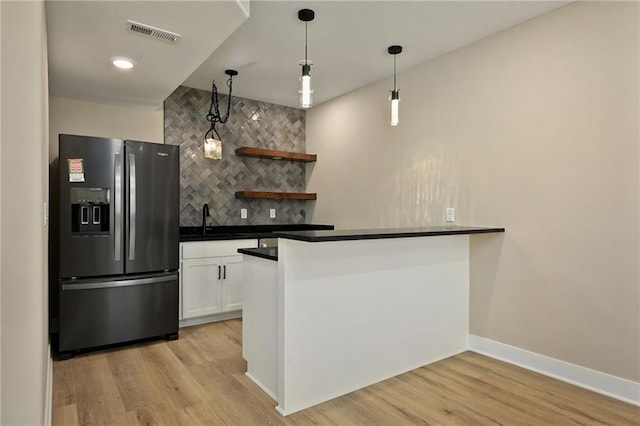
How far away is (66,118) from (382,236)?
11.2ft

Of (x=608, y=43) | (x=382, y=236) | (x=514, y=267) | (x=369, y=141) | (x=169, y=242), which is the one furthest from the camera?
(x=369, y=141)

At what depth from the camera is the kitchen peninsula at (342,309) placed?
89.0 inches

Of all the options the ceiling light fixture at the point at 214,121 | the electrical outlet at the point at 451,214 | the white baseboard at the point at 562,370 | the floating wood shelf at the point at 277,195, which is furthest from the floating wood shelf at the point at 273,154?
the white baseboard at the point at 562,370

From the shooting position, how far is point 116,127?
4.00 metres

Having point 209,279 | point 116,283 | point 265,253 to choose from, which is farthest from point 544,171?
point 116,283

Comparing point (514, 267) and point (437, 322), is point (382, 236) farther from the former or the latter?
point (514, 267)

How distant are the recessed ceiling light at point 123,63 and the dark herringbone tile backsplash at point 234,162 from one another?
1.33 m

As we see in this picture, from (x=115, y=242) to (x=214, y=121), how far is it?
1.87 metres

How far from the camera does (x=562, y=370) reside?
8.86 ft

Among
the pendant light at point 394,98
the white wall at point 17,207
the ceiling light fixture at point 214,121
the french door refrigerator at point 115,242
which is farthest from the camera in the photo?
the ceiling light fixture at point 214,121

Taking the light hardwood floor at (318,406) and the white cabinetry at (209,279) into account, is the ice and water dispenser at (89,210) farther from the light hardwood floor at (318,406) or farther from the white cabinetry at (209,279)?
the light hardwood floor at (318,406)

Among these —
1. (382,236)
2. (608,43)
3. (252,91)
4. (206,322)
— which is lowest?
(206,322)

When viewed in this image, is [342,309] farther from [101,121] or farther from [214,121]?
[101,121]

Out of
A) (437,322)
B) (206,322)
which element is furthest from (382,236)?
(206,322)
